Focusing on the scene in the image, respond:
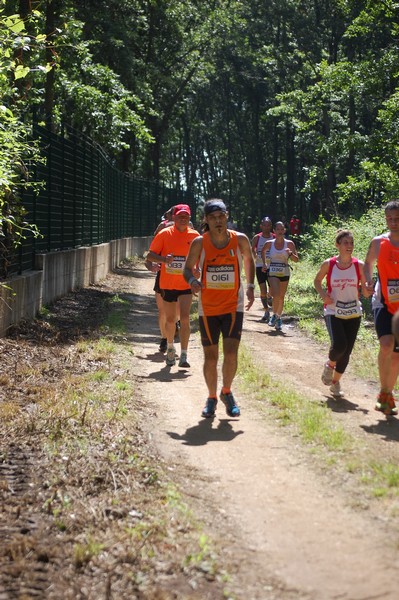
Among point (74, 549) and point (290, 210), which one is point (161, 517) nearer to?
point (74, 549)

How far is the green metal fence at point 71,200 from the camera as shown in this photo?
15344mm

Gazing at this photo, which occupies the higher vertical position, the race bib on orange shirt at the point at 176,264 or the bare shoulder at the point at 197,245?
the bare shoulder at the point at 197,245

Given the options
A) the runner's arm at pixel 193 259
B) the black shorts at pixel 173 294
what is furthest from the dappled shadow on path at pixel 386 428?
the black shorts at pixel 173 294

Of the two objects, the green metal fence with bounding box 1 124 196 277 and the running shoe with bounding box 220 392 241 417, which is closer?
the running shoe with bounding box 220 392 241 417

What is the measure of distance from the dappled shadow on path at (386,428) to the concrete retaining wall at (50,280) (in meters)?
4.11

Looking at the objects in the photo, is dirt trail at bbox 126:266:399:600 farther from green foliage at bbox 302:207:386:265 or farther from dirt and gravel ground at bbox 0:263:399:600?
green foliage at bbox 302:207:386:265

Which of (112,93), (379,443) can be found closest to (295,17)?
(112,93)

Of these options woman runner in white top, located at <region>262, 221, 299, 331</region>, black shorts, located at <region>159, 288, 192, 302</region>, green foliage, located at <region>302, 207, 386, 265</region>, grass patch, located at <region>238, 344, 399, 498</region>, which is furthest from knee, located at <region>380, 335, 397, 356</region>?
green foliage, located at <region>302, 207, 386, 265</region>

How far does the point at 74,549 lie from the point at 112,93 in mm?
21161

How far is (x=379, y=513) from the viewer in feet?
19.5

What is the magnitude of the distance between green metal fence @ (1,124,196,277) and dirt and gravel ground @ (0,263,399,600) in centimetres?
381

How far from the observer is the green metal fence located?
15.3m

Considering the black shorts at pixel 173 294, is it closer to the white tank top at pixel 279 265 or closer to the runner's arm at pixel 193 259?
the runner's arm at pixel 193 259

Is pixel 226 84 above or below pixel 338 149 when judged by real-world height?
above
